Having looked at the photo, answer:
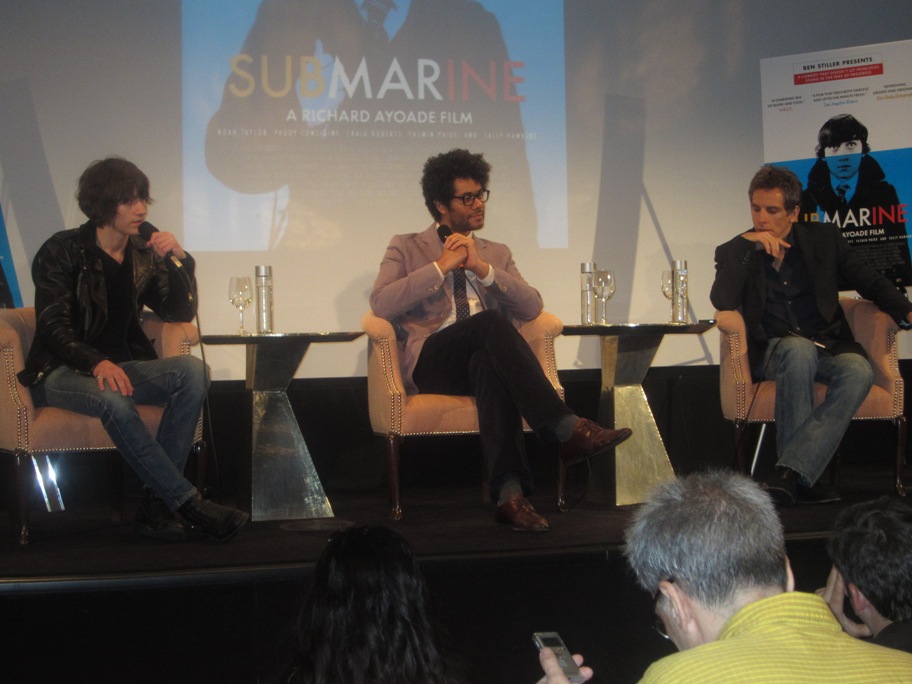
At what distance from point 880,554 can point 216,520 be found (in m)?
1.82

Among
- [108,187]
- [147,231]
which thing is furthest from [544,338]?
[108,187]

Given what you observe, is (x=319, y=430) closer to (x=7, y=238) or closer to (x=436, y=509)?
(x=436, y=509)

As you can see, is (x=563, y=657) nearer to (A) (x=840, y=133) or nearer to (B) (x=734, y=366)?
(B) (x=734, y=366)

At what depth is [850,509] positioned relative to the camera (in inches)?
67.1

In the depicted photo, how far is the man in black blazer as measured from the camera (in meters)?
3.29

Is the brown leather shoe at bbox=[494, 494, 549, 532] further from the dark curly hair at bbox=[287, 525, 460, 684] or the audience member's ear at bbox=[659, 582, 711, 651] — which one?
the audience member's ear at bbox=[659, 582, 711, 651]

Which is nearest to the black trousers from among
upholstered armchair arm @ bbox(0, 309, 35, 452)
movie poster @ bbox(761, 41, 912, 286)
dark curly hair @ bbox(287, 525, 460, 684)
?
upholstered armchair arm @ bbox(0, 309, 35, 452)

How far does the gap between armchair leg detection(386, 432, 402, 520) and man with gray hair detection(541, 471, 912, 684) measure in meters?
1.90

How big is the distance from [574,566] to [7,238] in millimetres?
2807

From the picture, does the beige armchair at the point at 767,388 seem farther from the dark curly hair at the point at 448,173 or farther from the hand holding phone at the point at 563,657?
the hand holding phone at the point at 563,657

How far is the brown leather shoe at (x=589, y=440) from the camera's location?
2.86 meters

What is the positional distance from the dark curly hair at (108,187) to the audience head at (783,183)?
2190 mm

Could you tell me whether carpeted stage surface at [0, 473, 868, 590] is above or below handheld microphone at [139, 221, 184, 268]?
below

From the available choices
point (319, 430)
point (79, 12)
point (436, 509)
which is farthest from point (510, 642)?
point (79, 12)
